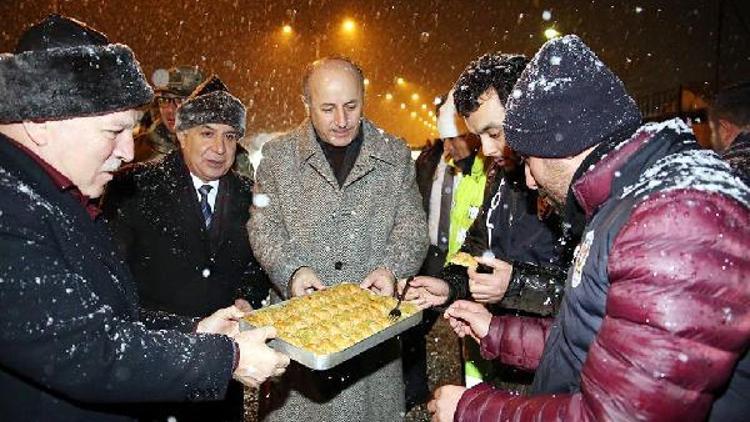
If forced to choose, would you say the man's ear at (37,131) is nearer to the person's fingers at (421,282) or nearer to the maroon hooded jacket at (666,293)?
the maroon hooded jacket at (666,293)

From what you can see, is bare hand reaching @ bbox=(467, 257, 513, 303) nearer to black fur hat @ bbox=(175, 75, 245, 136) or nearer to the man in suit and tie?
the man in suit and tie

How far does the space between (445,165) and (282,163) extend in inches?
107

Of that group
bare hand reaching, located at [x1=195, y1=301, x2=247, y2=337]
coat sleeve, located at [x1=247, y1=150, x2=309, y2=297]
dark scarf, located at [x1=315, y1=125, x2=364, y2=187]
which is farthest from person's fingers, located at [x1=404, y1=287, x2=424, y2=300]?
bare hand reaching, located at [x1=195, y1=301, x2=247, y2=337]

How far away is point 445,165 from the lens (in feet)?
19.6

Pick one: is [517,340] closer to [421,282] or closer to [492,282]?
[492,282]

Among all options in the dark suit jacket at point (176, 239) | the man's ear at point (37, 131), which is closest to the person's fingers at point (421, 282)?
the dark suit jacket at point (176, 239)

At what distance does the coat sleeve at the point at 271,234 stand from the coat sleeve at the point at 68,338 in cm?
158

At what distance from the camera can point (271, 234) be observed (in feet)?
12.1

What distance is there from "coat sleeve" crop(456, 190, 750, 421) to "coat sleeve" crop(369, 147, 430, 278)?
2343mm

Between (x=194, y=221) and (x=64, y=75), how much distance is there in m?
2.10

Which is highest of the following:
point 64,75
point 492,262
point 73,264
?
point 64,75

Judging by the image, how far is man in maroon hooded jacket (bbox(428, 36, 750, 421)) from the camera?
4.07 ft

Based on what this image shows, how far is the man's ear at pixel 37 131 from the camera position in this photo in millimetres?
1907

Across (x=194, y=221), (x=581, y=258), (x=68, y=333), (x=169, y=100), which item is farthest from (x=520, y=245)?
(x=169, y=100)
